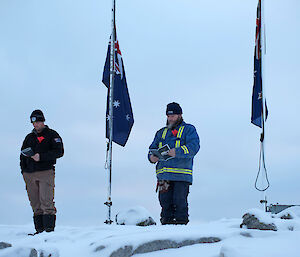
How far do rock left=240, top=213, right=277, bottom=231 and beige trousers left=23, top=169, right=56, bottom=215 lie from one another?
11.6 ft

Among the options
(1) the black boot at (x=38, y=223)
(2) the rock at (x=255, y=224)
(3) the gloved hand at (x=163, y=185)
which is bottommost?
(1) the black boot at (x=38, y=223)

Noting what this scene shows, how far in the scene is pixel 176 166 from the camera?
258 inches

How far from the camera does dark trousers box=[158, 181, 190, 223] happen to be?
648 cm

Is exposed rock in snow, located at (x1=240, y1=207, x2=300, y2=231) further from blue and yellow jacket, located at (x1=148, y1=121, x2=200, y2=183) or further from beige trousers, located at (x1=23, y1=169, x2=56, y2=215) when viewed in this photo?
beige trousers, located at (x1=23, y1=169, x2=56, y2=215)

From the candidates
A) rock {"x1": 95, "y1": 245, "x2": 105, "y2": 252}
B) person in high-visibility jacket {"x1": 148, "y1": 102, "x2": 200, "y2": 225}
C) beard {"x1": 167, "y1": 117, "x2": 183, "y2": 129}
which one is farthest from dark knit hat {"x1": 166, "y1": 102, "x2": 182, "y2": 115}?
rock {"x1": 95, "y1": 245, "x2": 105, "y2": 252}

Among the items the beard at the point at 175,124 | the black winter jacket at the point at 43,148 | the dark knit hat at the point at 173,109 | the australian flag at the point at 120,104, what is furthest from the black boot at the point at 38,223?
the dark knit hat at the point at 173,109

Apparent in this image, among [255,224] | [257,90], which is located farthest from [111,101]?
[255,224]

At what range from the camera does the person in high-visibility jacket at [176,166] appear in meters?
6.48

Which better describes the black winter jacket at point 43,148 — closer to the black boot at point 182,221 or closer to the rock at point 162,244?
the black boot at point 182,221

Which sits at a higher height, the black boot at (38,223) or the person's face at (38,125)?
the person's face at (38,125)

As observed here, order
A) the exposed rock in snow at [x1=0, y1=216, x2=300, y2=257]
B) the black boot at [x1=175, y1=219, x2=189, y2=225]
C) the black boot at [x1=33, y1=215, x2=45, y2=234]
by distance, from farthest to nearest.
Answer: the black boot at [x1=33, y1=215, x2=45, y2=234] → the black boot at [x1=175, y1=219, x2=189, y2=225] → the exposed rock in snow at [x1=0, y1=216, x2=300, y2=257]

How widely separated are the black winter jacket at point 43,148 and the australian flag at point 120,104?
2.02 meters

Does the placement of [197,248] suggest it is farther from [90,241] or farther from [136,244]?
[90,241]

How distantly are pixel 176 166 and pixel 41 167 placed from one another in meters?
2.51
